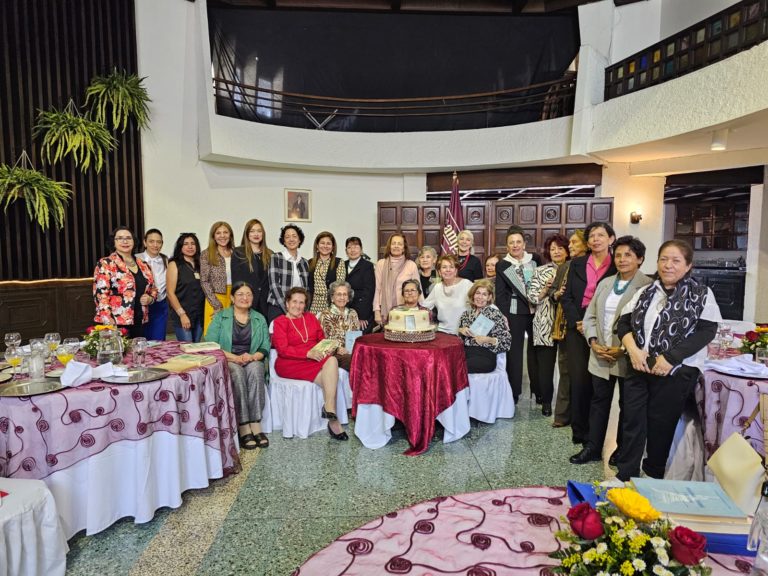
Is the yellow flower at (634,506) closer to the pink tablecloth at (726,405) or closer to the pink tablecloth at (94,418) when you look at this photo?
the pink tablecloth at (726,405)

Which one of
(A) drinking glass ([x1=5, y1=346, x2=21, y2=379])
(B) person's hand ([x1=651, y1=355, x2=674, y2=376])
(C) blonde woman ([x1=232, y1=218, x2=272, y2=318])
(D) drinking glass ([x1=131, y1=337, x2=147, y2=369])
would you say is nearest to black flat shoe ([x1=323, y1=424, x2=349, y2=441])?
(C) blonde woman ([x1=232, y1=218, x2=272, y2=318])

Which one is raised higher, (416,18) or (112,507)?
(416,18)

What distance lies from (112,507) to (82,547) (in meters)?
0.20

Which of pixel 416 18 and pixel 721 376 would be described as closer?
pixel 721 376

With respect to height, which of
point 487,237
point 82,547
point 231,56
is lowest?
point 82,547

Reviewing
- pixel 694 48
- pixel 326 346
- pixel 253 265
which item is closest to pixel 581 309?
pixel 326 346

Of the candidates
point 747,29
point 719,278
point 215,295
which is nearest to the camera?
point 215,295

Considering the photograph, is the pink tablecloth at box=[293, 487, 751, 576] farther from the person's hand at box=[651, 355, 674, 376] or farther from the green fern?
the green fern

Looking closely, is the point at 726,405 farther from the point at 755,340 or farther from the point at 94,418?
the point at 94,418

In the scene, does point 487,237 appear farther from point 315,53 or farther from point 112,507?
point 112,507

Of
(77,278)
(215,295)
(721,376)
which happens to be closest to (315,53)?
(77,278)

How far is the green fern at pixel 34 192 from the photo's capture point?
5973mm

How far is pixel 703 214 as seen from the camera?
11.1m

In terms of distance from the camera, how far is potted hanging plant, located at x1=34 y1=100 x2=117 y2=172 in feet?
21.2
